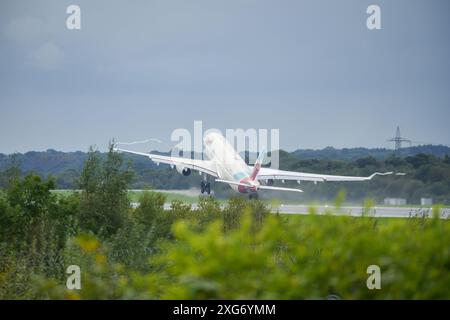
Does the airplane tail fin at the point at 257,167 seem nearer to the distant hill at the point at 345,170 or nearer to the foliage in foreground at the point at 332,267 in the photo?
the distant hill at the point at 345,170

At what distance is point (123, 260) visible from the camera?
1955 cm

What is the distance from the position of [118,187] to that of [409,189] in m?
22.9

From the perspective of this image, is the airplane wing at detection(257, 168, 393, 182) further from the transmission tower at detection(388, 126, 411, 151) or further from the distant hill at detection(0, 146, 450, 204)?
the transmission tower at detection(388, 126, 411, 151)

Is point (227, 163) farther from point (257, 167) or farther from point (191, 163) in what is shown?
point (257, 167)

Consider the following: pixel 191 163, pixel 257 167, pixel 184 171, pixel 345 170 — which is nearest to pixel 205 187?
pixel 257 167

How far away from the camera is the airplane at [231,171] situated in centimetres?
5309

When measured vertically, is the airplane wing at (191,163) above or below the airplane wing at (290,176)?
above

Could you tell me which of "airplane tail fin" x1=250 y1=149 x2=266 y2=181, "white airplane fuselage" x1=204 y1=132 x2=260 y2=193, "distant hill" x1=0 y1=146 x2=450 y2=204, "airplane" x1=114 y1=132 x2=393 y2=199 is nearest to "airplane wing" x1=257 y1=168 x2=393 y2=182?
"airplane" x1=114 y1=132 x2=393 y2=199

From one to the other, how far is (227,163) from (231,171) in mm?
1157

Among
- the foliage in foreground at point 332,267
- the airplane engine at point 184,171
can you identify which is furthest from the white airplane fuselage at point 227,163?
the foliage in foreground at point 332,267

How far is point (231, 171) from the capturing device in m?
57.2
